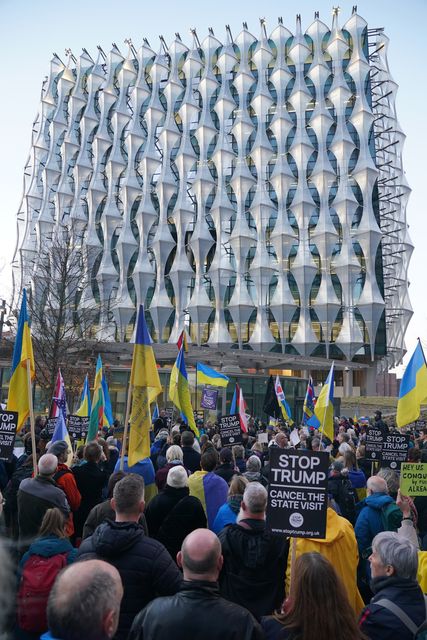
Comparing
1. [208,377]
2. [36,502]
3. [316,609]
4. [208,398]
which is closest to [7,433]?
[36,502]

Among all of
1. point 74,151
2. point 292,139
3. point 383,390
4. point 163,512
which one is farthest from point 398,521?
point 383,390

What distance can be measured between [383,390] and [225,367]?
87126mm

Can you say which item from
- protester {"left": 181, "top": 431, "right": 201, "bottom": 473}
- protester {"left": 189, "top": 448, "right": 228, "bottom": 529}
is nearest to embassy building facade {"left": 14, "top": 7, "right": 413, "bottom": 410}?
protester {"left": 181, "top": 431, "right": 201, "bottom": 473}

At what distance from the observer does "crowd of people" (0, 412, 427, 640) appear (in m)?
3.07

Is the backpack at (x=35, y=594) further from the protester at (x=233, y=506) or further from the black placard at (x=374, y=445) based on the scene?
the black placard at (x=374, y=445)

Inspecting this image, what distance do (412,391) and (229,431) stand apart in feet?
12.2

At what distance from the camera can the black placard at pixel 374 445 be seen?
1059 cm

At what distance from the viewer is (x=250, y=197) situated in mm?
65938

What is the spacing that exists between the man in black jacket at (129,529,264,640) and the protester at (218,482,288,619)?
1394 mm

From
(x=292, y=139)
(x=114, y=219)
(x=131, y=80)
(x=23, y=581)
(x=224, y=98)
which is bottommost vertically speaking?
(x=23, y=581)

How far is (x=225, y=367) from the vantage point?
161 ft

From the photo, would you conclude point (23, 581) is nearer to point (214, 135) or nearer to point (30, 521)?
point (30, 521)

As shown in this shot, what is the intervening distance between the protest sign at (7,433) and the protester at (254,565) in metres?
5.02

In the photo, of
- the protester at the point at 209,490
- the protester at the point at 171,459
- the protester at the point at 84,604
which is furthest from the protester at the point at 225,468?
the protester at the point at 84,604
